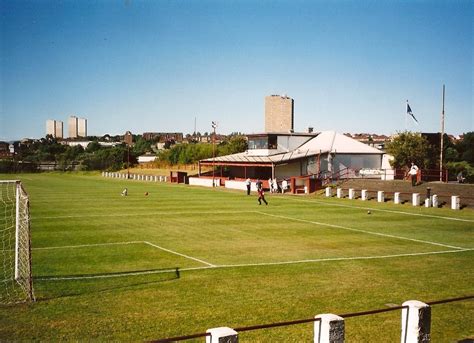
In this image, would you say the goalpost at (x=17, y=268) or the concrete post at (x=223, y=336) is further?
the goalpost at (x=17, y=268)

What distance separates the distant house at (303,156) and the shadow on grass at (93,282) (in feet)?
130

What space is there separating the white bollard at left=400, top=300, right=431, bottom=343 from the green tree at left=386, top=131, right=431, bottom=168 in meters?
57.8

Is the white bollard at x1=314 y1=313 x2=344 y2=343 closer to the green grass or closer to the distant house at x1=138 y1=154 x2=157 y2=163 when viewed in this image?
the green grass

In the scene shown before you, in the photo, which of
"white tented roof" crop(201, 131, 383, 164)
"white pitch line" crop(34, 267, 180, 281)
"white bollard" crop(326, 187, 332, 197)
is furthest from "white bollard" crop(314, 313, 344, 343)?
"white tented roof" crop(201, 131, 383, 164)

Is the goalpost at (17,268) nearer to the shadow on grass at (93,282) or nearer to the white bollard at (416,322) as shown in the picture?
the shadow on grass at (93,282)

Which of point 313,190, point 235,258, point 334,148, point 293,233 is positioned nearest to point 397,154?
point 334,148

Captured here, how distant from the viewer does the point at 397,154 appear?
63594 mm

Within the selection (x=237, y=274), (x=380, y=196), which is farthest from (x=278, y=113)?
(x=237, y=274)

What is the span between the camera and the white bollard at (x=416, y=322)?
24.0ft

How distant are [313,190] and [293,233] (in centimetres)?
2496

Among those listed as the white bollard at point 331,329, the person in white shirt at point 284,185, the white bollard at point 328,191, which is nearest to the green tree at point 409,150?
the person in white shirt at point 284,185

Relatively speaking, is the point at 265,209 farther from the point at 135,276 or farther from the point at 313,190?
the point at 135,276

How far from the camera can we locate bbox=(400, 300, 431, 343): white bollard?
7301mm

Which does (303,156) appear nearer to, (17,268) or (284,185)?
(284,185)
